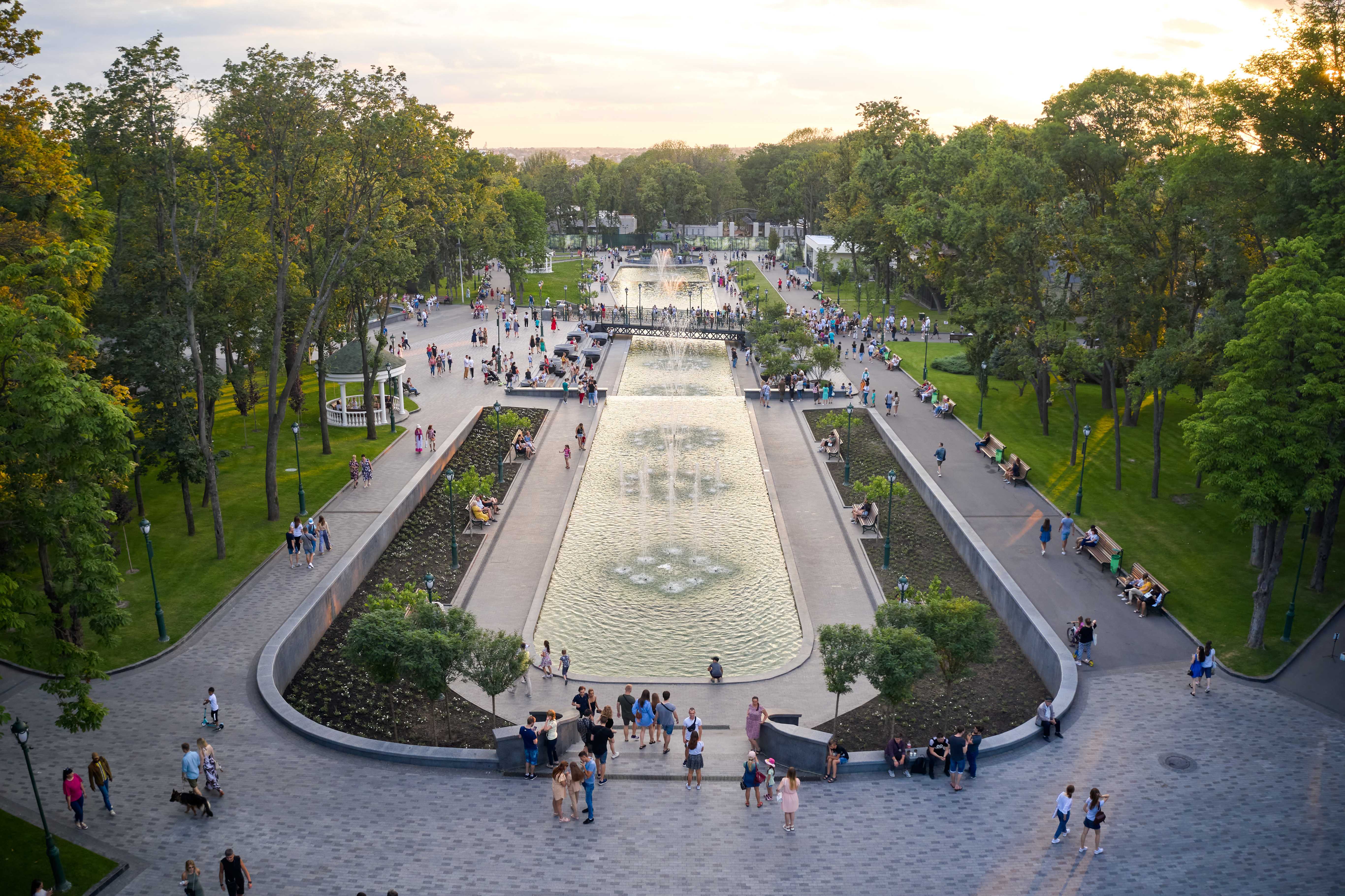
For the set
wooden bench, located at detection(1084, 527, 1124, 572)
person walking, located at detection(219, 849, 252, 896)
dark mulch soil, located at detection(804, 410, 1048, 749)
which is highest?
wooden bench, located at detection(1084, 527, 1124, 572)

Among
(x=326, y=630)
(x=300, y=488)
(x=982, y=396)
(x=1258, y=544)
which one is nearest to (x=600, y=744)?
(x=326, y=630)

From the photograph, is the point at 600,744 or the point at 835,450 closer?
the point at 600,744

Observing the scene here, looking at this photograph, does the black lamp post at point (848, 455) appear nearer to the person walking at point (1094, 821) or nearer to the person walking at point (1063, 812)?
the person walking at point (1063, 812)

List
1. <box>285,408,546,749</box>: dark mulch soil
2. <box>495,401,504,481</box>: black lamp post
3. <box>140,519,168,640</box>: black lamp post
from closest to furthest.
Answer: <box>285,408,546,749</box>: dark mulch soil
<box>140,519,168,640</box>: black lamp post
<box>495,401,504,481</box>: black lamp post

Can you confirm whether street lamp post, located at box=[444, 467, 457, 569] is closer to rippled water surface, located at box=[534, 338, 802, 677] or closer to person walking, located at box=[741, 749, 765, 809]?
rippled water surface, located at box=[534, 338, 802, 677]

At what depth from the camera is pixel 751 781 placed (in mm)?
17016

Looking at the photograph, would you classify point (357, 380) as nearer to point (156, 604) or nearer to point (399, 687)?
point (156, 604)

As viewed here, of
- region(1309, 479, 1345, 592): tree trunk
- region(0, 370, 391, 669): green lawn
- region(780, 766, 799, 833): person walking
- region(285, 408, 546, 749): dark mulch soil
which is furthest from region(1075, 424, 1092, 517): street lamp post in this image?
region(0, 370, 391, 669): green lawn

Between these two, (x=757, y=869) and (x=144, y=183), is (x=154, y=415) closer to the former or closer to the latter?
(x=144, y=183)

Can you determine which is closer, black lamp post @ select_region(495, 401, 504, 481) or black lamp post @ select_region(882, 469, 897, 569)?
black lamp post @ select_region(882, 469, 897, 569)

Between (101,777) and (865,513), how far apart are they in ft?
72.4

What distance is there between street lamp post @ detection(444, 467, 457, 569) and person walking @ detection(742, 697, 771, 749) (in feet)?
38.9

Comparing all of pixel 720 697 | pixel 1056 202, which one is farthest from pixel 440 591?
pixel 1056 202

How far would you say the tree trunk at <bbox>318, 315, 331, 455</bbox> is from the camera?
36.6m
